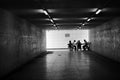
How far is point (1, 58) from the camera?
7.02 meters

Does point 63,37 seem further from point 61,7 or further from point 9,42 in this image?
point 61,7

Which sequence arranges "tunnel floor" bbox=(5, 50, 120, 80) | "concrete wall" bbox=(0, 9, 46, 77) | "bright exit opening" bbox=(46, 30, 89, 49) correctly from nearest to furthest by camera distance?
"tunnel floor" bbox=(5, 50, 120, 80) < "concrete wall" bbox=(0, 9, 46, 77) < "bright exit opening" bbox=(46, 30, 89, 49)

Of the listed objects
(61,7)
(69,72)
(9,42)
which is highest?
(61,7)

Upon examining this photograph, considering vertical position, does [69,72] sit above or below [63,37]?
below

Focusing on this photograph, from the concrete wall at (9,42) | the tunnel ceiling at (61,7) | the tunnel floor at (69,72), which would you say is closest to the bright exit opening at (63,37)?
the tunnel floor at (69,72)

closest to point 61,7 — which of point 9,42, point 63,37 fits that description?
point 9,42

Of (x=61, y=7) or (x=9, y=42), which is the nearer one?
(x=61, y=7)

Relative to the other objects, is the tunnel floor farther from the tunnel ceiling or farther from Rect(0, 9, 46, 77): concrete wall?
the tunnel ceiling

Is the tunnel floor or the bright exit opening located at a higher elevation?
the bright exit opening

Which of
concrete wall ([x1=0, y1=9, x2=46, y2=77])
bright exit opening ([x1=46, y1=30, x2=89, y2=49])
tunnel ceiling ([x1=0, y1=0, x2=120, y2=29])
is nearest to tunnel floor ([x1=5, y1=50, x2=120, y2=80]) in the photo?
concrete wall ([x1=0, y1=9, x2=46, y2=77])

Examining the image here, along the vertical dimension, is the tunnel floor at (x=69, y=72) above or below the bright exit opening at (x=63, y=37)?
below

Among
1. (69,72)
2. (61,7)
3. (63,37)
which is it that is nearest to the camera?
(61,7)

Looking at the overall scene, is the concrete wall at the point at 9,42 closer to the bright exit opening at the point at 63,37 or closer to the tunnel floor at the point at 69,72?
the tunnel floor at the point at 69,72

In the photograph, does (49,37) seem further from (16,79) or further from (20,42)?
(16,79)
